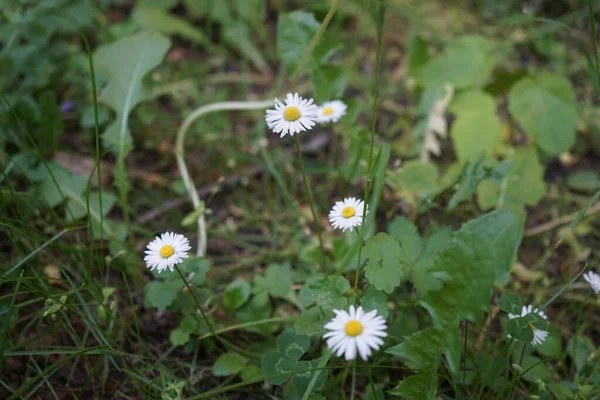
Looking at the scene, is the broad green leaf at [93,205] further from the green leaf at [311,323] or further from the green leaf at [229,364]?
the green leaf at [311,323]

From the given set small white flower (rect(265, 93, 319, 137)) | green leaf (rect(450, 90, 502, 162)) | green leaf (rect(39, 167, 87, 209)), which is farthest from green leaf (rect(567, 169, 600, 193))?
green leaf (rect(39, 167, 87, 209))

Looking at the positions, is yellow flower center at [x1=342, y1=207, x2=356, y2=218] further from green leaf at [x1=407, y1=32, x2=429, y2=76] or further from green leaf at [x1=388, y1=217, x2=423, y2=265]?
green leaf at [x1=407, y1=32, x2=429, y2=76]

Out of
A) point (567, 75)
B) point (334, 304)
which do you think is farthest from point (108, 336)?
point (567, 75)

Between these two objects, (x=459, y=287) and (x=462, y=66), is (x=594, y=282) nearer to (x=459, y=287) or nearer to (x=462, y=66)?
(x=459, y=287)

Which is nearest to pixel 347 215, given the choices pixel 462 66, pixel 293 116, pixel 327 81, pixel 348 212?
pixel 348 212

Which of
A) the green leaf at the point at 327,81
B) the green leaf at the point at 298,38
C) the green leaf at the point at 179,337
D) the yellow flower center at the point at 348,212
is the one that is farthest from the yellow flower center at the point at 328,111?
the green leaf at the point at 179,337
